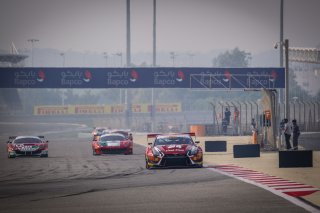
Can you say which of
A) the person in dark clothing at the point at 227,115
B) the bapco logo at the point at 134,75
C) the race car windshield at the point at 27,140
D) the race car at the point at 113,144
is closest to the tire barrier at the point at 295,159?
the race car at the point at 113,144

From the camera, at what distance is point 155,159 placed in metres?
25.1

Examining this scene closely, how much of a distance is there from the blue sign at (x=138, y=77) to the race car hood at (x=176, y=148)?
120 feet

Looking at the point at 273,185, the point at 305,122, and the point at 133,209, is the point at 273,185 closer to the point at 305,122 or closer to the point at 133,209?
the point at 133,209

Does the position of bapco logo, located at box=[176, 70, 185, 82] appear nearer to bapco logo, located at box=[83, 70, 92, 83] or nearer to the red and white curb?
bapco logo, located at box=[83, 70, 92, 83]

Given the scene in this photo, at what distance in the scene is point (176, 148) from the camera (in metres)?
25.1

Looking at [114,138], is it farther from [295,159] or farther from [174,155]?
[295,159]

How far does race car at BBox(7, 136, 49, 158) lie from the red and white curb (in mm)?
13037

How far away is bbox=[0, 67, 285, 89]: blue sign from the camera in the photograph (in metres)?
62.1

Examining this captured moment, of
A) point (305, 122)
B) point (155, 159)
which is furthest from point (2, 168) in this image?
point (305, 122)

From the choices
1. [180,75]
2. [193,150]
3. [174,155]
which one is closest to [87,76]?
[180,75]

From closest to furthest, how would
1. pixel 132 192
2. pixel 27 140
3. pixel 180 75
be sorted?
pixel 132 192 < pixel 27 140 < pixel 180 75

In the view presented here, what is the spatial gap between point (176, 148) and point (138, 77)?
124 feet

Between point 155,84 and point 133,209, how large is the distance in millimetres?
48915

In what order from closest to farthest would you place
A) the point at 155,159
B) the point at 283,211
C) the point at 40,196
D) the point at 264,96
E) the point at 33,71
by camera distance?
the point at 283,211
the point at 40,196
the point at 155,159
the point at 264,96
the point at 33,71
